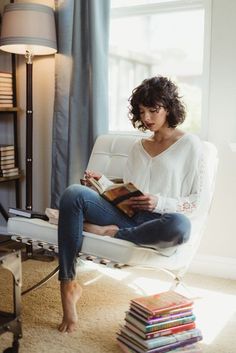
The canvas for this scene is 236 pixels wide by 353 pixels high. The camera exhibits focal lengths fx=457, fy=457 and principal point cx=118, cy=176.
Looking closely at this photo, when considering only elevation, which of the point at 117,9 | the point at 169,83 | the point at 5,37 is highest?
the point at 117,9

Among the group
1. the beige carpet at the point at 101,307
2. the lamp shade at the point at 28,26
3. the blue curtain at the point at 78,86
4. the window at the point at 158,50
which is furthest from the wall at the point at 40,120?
the beige carpet at the point at 101,307

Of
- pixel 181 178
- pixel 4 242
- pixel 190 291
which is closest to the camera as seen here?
pixel 181 178

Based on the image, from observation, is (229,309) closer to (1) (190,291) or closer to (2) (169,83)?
(1) (190,291)

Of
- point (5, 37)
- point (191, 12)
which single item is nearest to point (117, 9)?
point (191, 12)

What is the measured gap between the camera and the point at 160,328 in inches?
67.4

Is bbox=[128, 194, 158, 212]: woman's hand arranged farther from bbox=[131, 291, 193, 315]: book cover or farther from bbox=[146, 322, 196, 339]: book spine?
bbox=[146, 322, 196, 339]: book spine

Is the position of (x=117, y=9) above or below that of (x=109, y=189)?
above

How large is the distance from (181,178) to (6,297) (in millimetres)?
1065

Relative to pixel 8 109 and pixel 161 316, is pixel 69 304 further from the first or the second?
pixel 8 109

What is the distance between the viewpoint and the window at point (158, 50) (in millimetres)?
2703

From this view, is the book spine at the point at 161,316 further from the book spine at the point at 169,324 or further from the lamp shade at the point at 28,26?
the lamp shade at the point at 28,26

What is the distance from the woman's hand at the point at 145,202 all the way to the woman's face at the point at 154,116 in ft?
1.17

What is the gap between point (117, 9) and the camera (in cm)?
287

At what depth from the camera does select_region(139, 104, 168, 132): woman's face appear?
2080 millimetres
